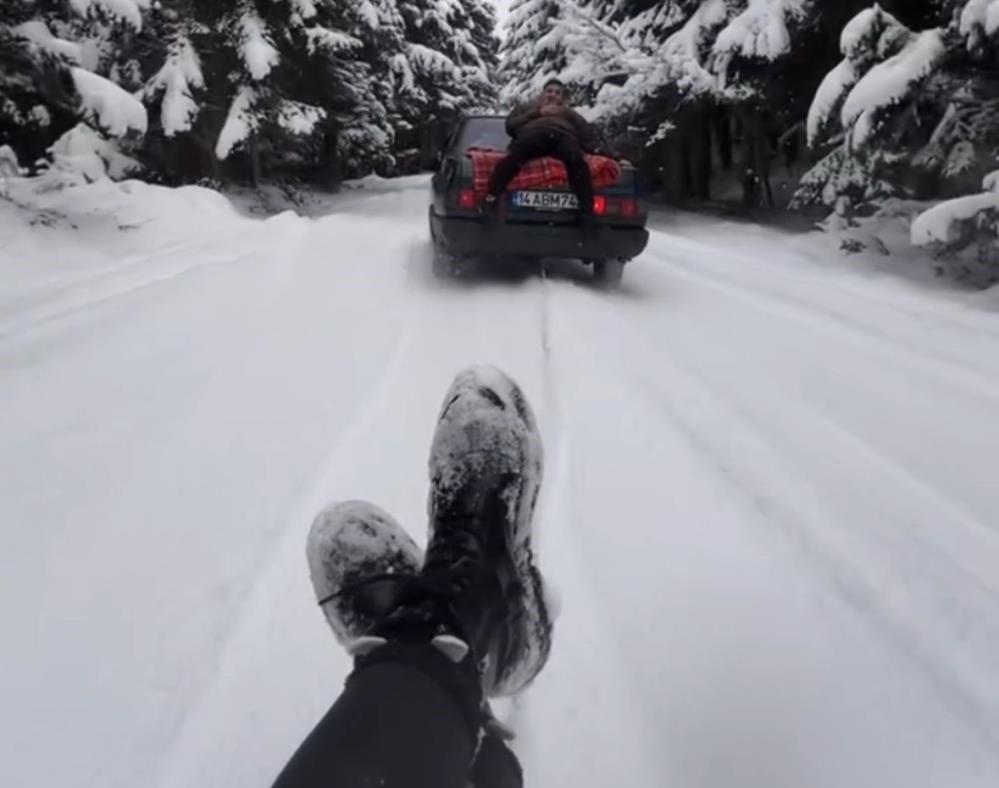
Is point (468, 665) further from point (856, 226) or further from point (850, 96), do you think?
point (856, 226)

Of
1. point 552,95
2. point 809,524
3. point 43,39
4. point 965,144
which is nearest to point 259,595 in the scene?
point 809,524

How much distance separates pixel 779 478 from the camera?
2893 mm

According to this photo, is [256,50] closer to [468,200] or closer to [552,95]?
[552,95]

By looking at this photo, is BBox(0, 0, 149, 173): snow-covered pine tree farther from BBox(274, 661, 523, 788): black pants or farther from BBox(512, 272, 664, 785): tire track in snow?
BBox(274, 661, 523, 788): black pants

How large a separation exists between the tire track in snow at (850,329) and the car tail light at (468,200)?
203 centimetres

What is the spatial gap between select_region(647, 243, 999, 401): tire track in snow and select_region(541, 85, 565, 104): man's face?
1.87 metres

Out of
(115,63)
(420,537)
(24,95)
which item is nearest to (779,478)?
(420,537)

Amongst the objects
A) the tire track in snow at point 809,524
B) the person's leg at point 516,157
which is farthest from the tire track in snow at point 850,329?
the person's leg at point 516,157

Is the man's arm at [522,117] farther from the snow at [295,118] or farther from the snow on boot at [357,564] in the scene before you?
the snow at [295,118]

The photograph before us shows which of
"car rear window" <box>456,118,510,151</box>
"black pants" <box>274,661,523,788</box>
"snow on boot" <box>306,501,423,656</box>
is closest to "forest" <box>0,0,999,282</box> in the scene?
"car rear window" <box>456,118,510,151</box>

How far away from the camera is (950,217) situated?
217 inches

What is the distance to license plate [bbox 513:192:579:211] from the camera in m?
6.03

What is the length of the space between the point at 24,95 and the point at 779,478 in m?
7.71

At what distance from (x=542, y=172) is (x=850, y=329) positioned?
2474mm
